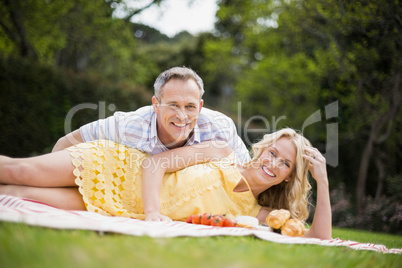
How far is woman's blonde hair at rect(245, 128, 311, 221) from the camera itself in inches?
161

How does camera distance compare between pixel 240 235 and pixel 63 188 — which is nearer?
pixel 240 235

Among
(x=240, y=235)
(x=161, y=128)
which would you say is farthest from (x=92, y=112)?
(x=240, y=235)

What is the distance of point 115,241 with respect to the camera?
2096 millimetres

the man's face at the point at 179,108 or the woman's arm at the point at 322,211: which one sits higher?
the man's face at the point at 179,108

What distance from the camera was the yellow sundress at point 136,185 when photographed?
12.7ft

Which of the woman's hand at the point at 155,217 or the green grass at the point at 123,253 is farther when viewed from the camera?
the woman's hand at the point at 155,217

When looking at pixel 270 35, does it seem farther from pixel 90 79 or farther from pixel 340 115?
pixel 90 79

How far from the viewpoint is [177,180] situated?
160 inches

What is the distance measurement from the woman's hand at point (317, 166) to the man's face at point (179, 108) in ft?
3.94

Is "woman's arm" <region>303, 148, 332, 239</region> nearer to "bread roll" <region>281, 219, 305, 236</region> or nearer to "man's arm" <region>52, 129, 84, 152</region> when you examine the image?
"bread roll" <region>281, 219, 305, 236</region>

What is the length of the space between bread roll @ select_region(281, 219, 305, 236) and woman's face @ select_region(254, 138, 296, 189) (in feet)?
1.67

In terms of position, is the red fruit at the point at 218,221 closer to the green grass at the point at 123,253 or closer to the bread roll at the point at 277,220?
the bread roll at the point at 277,220

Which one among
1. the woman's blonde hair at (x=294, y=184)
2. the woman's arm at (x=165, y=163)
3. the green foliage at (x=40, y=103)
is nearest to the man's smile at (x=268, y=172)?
the woman's blonde hair at (x=294, y=184)

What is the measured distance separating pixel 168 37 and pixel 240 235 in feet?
83.8
